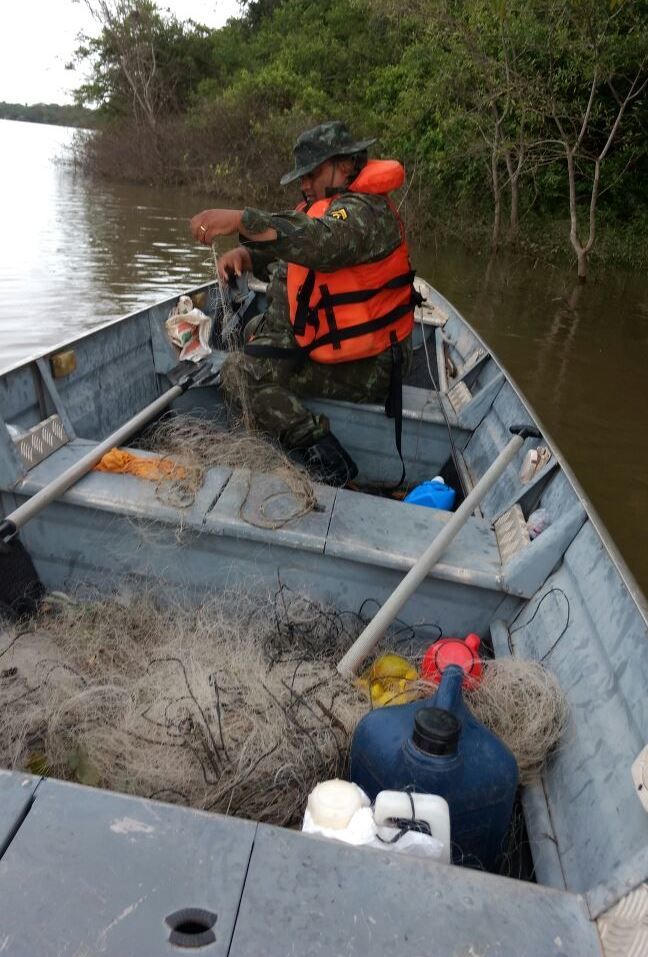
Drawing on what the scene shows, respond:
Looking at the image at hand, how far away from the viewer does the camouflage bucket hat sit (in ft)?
11.9

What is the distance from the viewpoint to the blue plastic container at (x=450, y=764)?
174cm

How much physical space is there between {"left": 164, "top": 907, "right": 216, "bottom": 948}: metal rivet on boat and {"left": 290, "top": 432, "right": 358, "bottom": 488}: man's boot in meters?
2.64

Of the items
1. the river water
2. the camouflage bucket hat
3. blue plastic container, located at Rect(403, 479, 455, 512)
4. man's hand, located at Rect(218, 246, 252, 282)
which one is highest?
the camouflage bucket hat

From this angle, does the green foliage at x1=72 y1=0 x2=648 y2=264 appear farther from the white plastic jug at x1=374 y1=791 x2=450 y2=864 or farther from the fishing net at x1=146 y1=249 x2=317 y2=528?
the white plastic jug at x1=374 y1=791 x2=450 y2=864

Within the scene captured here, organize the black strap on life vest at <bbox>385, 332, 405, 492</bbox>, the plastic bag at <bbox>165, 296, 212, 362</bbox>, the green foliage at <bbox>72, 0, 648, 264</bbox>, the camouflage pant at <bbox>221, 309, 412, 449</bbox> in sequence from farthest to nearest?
the green foliage at <bbox>72, 0, 648, 264</bbox>
the plastic bag at <bbox>165, 296, 212, 362</bbox>
the black strap on life vest at <bbox>385, 332, 405, 492</bbox>
the camouflage pant at <bbox>221, 309, 412, 449</bbox>

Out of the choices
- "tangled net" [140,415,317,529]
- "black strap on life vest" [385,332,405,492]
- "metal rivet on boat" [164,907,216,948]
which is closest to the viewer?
"metal rivet on boat" [164,907,216,948]

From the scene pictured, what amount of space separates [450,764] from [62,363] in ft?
9.08

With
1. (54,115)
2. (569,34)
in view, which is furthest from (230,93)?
(54,115)

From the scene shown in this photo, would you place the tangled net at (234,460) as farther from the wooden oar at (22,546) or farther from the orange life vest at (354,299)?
the orange life vest at (354,299)

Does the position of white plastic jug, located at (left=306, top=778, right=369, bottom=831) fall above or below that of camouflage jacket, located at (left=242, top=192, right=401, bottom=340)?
below

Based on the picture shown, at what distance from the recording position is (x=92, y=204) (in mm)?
19484

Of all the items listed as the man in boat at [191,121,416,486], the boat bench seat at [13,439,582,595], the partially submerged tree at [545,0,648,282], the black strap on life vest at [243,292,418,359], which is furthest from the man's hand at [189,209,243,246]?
the partially submerged tree at [545,0,648,282]

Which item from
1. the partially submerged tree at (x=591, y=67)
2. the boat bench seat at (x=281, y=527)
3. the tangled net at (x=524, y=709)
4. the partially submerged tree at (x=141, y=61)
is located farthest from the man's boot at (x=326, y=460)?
the partially submerged tree at (x=141, y=61)

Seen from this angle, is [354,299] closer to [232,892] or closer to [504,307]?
[232,892]
